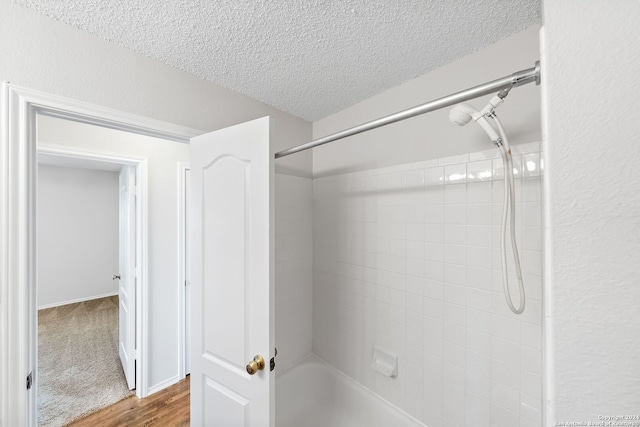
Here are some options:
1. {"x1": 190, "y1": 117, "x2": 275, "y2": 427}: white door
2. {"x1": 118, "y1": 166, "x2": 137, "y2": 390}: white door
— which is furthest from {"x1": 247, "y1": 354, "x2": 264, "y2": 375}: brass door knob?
{"x1": 118, "y1": 166, "x2": 137, "y2": 390}: white door

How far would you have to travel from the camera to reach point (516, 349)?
100 cm

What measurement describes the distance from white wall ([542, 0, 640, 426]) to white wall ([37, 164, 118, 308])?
572 cm

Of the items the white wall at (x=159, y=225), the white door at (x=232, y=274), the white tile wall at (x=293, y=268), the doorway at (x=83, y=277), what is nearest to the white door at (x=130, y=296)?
the doorway at (x=83, y=277)

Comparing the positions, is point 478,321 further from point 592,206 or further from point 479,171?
point 592,206

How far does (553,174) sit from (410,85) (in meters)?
1.22

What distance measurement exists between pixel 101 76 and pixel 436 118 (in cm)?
154

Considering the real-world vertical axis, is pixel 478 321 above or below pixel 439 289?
below

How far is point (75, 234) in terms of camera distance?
4.07 metres

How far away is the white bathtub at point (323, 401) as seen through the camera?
57.4 inches

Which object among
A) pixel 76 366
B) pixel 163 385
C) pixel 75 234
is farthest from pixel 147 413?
pixel 75 234

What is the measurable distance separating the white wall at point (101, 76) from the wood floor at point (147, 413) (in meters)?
2.07

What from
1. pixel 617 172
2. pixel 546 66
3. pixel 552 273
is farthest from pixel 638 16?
pixel 552 273

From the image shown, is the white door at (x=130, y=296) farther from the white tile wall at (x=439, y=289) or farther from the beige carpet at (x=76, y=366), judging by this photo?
the white tile wall at (x=439, y=289)

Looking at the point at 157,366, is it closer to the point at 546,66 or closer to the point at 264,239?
the point at 264,239
